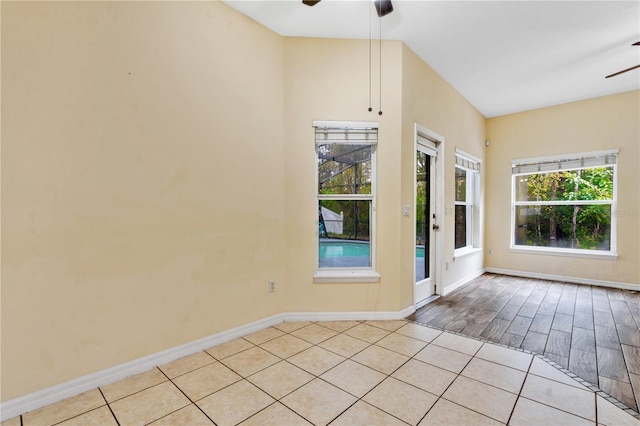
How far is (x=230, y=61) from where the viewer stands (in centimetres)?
258

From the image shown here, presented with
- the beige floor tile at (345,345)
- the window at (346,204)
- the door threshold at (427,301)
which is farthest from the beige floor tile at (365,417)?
the door threshold at (427,301)

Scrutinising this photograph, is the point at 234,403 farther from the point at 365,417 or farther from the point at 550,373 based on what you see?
the point at 550,373

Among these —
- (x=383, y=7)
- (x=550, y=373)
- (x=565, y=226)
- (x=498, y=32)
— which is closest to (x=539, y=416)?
(x=550, y=373)

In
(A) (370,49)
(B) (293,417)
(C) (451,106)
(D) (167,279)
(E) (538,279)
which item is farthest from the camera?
(E) (538,279)

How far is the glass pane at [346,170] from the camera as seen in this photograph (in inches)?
122

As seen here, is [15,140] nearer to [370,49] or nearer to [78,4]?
[78,4]

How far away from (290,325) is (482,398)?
173cm

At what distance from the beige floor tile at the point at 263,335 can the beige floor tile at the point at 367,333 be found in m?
0.67

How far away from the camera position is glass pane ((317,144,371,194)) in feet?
10.2

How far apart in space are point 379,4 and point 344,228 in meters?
2.06

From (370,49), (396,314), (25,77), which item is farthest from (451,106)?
(25,77)

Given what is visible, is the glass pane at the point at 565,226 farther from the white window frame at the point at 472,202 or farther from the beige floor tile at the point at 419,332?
the beige floor tile at the point at 419,332

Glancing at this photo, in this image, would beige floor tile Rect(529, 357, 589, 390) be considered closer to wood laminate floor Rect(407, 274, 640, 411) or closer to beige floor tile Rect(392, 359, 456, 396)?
wood laminate floor Rect(407, 274, 640, 411)

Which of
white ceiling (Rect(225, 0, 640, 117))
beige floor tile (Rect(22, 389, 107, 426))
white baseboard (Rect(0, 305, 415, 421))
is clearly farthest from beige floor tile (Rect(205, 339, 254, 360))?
white ceiling (Rect(225, 0, 640, 117))
